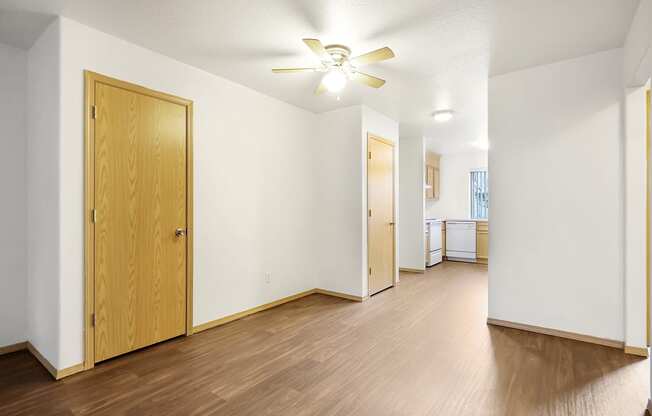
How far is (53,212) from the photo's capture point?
7.43ft

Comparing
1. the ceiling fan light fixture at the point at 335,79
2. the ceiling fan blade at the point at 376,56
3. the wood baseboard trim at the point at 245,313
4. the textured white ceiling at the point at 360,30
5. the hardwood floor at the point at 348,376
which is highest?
the textured white ceiling at the point at 360,30

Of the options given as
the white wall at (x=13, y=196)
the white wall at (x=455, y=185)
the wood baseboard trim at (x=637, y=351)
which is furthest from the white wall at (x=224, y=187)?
the white wall at (x=455, y=185)

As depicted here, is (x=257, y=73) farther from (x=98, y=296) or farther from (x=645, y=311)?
(x=645, y=311)

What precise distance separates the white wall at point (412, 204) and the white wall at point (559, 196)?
2602mm

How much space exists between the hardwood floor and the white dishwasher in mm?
3868

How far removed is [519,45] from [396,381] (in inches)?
107

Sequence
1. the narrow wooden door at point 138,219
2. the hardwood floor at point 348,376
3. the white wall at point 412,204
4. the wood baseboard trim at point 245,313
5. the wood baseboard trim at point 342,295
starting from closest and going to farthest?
the hardwood floor at point 348,376 < the narrow wooden door at point 138,219 < the wood baseboard trim at point 245,313 < the wood baseboard trim at point 342,295 < the white wall at point 412,204

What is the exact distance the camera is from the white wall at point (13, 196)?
258cm

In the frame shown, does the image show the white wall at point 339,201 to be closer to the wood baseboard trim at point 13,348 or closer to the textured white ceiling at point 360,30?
the textured white ceiling at point 360,30

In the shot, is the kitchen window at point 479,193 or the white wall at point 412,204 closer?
the white wall at point 412,204

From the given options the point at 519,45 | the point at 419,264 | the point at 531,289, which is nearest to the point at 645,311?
the point at 531,289

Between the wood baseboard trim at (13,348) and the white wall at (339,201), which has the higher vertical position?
the white wall at (339,201)

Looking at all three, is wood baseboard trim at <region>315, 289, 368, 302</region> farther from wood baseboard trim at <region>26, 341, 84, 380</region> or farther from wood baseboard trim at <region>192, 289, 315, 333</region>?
wood baseboard trim at <region>26, 341, 84, 380</region>

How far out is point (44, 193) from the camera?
2395 mm
